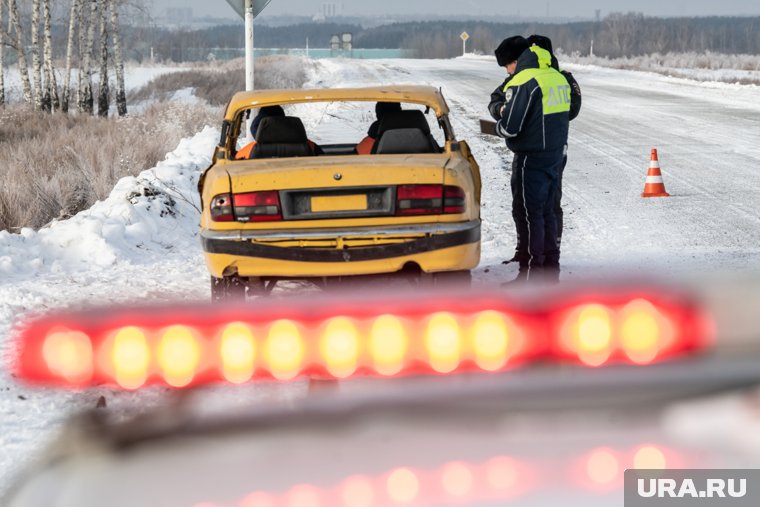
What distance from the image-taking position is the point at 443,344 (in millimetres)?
1253

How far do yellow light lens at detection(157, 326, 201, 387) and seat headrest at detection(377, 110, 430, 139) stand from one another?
5.92 m

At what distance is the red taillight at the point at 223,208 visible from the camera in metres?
6.03

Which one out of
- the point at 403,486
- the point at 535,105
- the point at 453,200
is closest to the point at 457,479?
the point at 403,486

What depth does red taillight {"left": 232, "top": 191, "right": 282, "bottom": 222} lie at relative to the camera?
19.6 ft

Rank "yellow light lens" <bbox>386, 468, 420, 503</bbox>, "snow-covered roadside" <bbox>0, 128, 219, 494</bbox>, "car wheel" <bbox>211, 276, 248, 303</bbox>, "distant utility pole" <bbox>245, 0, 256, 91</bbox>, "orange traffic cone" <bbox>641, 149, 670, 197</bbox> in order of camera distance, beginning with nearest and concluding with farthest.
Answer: "yellow light lens" <bbox>386, 468, 420, 503</bbox> → "snow-covered roadside" <bbox>0, 128, 219, 494</bbox> → "car wheel" <bbox>211, 276, 248, 303</bbox> → "orange traffic cone" <bbox>641, 149, 670, 197</bbox> → "distant utility pole" <bbox>245, 0, 256, 91</bbox>

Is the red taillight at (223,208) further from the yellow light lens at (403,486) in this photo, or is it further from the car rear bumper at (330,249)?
the yellow light lens at (403,486)

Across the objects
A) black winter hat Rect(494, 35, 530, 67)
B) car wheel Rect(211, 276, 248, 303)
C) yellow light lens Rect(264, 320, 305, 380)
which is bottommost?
car wheel Rect(211, 276, 248, 303)

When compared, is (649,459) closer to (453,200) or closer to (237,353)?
(237,353)

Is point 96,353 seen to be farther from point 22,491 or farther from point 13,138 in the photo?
point 13,138

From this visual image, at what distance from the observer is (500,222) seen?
33.4ft

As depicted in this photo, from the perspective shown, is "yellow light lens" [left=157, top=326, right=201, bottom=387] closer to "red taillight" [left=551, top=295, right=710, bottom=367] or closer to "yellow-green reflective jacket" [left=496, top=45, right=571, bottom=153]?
"red taillight" [left=551, top=295, right=710, bottom=367]

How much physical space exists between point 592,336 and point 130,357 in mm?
595

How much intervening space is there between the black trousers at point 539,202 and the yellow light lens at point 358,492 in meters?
6.49

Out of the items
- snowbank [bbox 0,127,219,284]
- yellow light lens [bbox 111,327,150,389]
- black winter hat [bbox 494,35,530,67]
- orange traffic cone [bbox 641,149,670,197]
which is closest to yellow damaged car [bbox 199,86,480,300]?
black winter hat [bbox 494,35,530,67]
